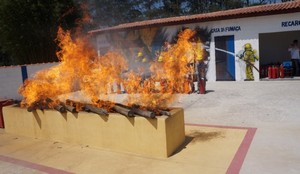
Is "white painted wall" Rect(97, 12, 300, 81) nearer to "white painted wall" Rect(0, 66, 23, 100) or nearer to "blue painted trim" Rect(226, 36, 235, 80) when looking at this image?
"blue painted trim" Rect(226, 36, 235, 80)

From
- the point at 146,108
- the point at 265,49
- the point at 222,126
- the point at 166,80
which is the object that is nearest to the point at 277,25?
the point at 265,49

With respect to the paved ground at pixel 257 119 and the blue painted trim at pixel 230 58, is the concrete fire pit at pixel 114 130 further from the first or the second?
the blue painted trim at pixel 230 58

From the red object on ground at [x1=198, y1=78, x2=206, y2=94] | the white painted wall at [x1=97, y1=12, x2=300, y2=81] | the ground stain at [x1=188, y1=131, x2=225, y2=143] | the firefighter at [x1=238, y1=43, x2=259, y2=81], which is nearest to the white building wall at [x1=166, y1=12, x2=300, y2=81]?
the white painted wall at [x1=97, y1=12, x2=300, y2=81]

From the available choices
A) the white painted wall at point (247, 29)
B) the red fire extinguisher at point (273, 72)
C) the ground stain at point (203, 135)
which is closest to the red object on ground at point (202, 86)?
the white painted wall at point (247, 29)

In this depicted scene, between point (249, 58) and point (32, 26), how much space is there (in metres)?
18.6

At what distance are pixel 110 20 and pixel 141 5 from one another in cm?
1473

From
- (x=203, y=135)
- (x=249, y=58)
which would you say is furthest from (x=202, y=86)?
(x=203, y=135)

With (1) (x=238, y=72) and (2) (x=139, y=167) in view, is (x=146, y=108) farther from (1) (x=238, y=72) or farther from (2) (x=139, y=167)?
(1) (x=238, y=72)

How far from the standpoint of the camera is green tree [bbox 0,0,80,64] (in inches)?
999

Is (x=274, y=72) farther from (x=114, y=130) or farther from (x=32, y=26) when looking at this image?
(x=32, y=26)

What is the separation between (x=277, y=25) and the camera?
14914mm

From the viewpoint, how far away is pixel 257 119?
8.23 meters

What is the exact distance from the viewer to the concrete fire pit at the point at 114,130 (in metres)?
5.91

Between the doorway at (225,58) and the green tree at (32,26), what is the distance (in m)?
15.3
